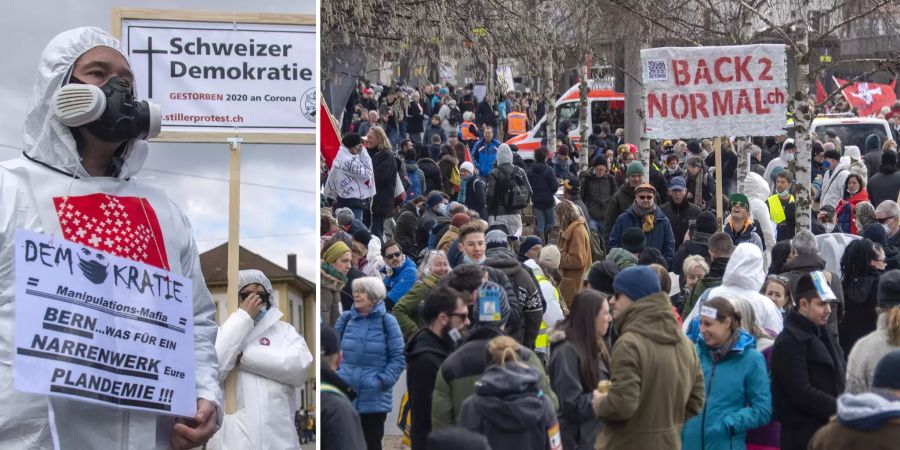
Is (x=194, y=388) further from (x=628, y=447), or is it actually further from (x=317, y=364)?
(x=628, y=447)

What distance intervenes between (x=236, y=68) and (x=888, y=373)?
3.11 m

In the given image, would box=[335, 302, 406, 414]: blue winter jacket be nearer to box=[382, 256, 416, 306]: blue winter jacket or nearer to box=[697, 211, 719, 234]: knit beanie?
box=[382, 256, 416, 306]: blue winter jacket

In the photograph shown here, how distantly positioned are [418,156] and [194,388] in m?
21.9

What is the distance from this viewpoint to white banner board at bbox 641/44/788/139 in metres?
13.8

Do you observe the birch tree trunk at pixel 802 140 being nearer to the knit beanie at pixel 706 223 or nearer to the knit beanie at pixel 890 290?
the knit beanie at pixel 706 223

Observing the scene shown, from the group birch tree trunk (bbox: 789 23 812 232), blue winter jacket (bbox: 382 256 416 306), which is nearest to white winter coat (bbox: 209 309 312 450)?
blue winter jacket (bbox: 382 256 416 306)

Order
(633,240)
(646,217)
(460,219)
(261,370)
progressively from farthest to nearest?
(646,217)
(633,240)
(460,219)
(261,370)

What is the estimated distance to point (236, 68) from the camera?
337 cm

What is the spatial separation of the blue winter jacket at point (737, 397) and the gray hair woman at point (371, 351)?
5.82ft

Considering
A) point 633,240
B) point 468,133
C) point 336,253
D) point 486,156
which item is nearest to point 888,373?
point 336,253

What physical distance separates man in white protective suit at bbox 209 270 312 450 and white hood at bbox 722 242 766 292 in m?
3.18

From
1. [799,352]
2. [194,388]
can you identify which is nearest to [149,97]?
[194,388]

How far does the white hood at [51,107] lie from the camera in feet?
10.8

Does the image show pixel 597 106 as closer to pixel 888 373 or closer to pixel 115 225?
pixel 888 373
